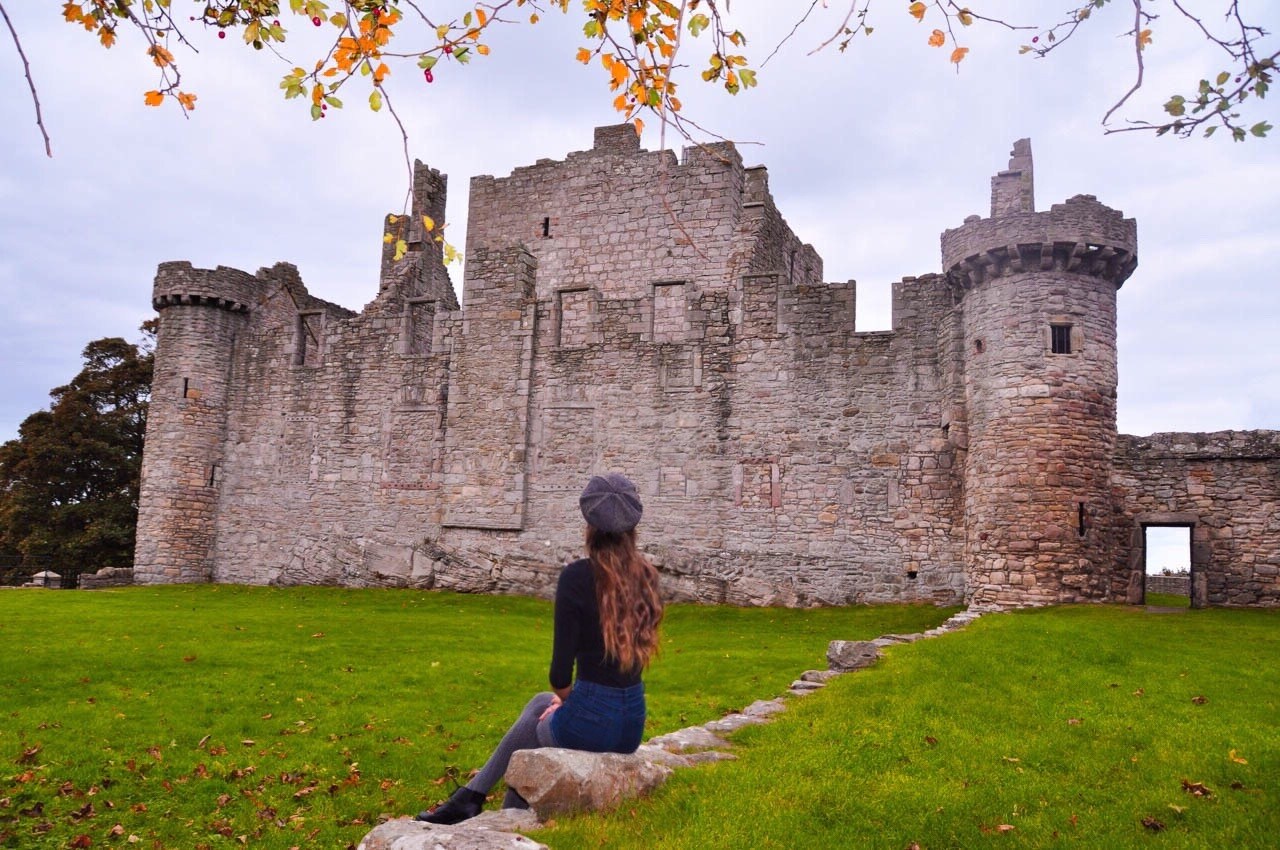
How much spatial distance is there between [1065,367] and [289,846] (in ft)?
51.4

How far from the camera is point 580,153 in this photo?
28.4 meters

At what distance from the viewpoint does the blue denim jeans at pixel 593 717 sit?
5758 millimetres

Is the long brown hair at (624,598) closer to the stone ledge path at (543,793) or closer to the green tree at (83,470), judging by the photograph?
the stone ledge path at (543,793)

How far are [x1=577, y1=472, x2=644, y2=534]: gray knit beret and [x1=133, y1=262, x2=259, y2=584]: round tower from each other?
25.9m

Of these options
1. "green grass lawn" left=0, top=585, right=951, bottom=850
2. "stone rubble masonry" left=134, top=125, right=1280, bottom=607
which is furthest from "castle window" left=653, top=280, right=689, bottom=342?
"green grass lawn" left=0, top=585, right=951, bottom=850

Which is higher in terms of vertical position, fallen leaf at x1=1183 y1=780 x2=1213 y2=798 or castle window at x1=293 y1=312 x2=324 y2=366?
castle window at x1=293 y1=312 x2=324 y2=366

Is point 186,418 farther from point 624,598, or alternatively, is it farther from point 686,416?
point 624,598

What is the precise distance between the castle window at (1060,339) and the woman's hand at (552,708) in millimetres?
15031

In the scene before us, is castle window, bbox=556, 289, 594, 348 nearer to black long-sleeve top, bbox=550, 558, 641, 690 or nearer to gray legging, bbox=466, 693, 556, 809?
gray legging, bbox=466, 693, 556, 809

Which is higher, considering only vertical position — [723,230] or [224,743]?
[723,230]

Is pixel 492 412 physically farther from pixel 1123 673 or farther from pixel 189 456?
pixel 1123 673

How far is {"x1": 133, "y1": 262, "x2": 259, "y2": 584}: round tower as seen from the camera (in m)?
28.0

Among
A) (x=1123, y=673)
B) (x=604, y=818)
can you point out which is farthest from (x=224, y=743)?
(x=1123, y=673)

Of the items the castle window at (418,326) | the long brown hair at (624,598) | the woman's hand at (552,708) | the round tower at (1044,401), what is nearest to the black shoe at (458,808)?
the woman's hand at (552,708)
